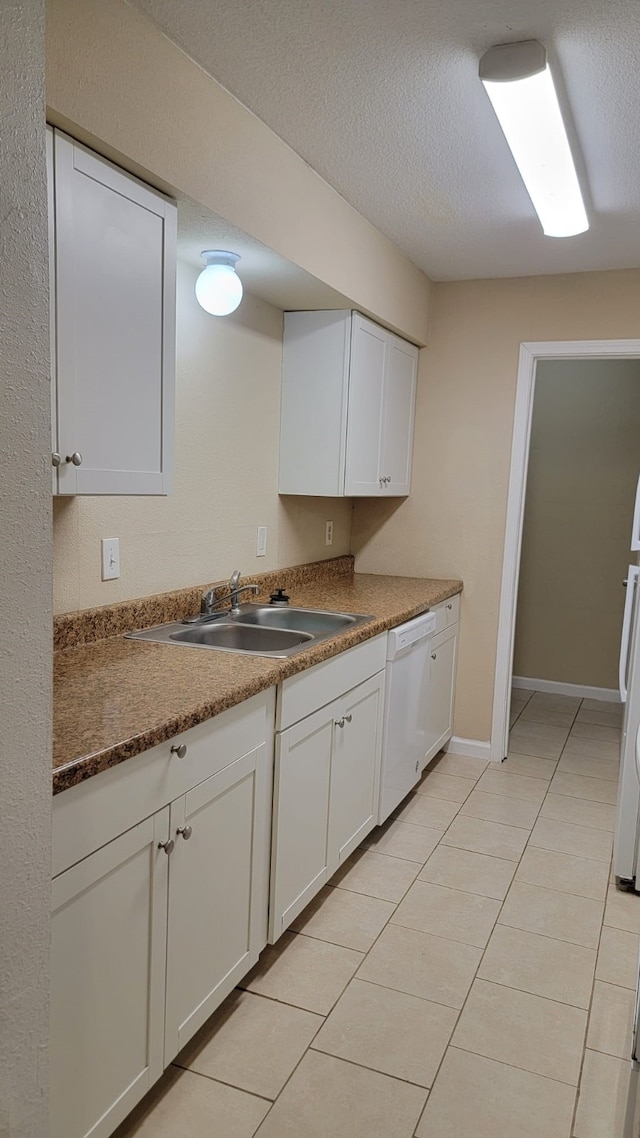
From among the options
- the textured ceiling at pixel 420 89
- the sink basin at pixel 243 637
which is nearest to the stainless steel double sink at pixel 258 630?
the sink basin at pixel 243 637

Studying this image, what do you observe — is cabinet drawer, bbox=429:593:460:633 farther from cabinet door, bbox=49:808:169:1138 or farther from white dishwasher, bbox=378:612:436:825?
cabinet door, bbox=49:808:169:1138

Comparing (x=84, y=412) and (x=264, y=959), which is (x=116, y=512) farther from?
(x=264, y=959)

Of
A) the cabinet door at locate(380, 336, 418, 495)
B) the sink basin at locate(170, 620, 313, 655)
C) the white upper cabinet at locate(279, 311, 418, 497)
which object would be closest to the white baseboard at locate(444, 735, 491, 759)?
the cabinet door at locate(380, 336, 418, 495)

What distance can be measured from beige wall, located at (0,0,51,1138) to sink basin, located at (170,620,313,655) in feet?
4.84

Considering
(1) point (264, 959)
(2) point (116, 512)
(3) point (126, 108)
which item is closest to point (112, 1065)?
(1) point (264, 959)

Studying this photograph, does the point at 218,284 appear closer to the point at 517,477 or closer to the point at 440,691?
the point at 517,477

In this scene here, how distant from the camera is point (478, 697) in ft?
13.5

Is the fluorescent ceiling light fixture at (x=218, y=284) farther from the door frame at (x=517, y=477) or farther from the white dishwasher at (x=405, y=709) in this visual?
the door frame at (x=517, y=477)

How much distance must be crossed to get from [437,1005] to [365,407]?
2321 millimetres

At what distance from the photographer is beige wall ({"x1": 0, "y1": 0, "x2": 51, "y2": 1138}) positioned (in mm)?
949

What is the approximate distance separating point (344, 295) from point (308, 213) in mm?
427

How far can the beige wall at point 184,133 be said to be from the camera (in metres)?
1.57

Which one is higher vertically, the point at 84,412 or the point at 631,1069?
the point at 84,412

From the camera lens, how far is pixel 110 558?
2.35 m
